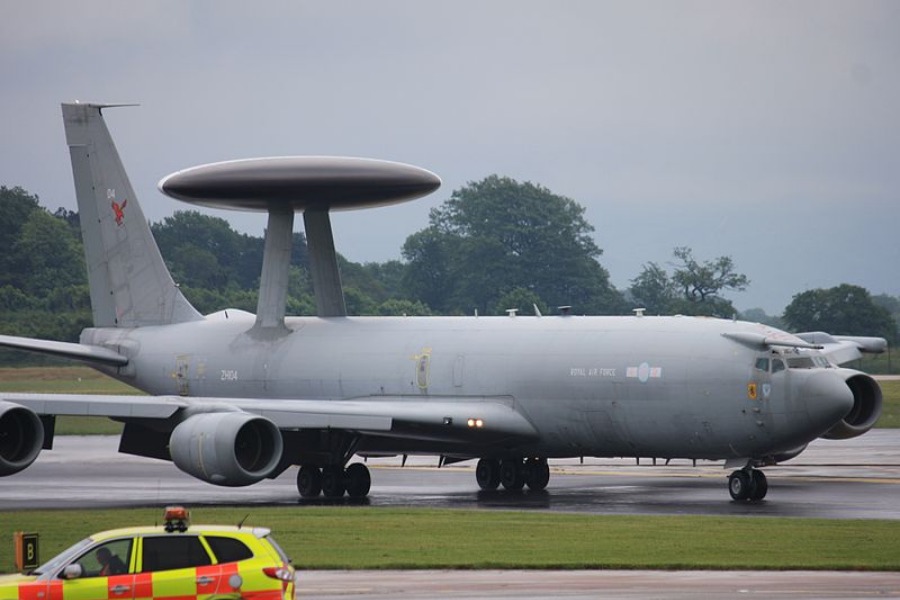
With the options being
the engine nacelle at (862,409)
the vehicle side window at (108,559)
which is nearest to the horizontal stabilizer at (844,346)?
the engine nacelle at (862,409)

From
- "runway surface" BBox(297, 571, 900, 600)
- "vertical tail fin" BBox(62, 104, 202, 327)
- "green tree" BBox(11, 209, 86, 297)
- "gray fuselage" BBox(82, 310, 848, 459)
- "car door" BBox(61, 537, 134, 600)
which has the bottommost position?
"runway surface" BBox(297, 571, 900, 600)

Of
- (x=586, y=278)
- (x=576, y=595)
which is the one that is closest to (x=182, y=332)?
(x=576, y=595)

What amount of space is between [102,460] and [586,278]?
298 feet

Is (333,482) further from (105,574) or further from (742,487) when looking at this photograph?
(105,574)

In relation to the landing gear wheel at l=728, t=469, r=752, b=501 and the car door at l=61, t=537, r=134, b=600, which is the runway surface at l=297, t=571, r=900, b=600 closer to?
the car door at l=61, t=537, r=134, b=600

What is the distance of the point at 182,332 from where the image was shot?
1751 inches

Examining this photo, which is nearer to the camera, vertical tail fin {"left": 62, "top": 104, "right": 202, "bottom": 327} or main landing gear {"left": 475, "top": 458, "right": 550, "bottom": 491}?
main landing gear {"left": 475, "top": 458, "right": 550, "bottom": 491}

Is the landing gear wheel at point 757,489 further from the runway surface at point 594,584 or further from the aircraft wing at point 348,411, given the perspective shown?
the runway surface at point 594,584

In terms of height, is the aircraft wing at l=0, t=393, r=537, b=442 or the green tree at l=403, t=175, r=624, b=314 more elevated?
the green tree at l=403, t=175, r=624, b=314

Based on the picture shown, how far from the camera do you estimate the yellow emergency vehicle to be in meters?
16.6

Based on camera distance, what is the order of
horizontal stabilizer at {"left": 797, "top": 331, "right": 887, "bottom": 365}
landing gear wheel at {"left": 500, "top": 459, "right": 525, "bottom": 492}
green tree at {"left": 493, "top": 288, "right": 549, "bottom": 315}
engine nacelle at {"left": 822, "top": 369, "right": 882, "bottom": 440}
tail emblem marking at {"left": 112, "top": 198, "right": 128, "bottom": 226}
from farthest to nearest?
green tree at {"left": 493, "top": 288, "right": 549, "bottom": 315}, tail emblem marking at {"left": 112, "top": 198, "right": 128, "bottom": 226}, horizontal stabilizer at {"left": 797, "top": 331, "right": 887, "bottom": 365}, landing gear wheel at {"left": 500, "top": 459, "right": 525, "bottom": 492}, engine nacelle at {"left": 822, "top": 369, "right": 882, "bottom": 440}

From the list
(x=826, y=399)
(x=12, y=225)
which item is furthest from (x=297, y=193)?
(x=12, y=225)

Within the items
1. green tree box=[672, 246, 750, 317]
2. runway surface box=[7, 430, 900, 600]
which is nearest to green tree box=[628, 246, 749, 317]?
green tree box=[672, 246, 750, 317]

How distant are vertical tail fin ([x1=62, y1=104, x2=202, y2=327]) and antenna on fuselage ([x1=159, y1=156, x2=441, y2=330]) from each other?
11.3 feet
